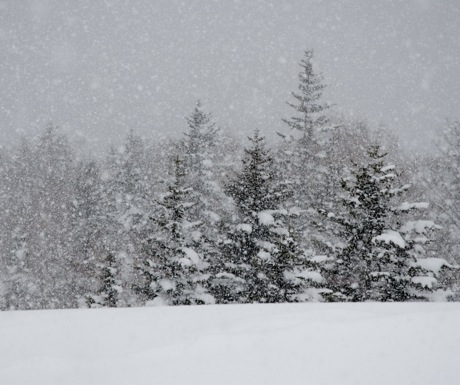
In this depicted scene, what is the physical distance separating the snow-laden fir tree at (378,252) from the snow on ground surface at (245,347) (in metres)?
6.70

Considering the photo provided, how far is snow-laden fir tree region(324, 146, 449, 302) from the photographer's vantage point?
10.9 meters

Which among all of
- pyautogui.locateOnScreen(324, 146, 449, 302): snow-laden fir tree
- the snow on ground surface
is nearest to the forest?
pyautogui.locateOnScreen(324, 146, 449, 302): snow-laden fir tree

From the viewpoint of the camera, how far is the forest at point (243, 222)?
457 inches

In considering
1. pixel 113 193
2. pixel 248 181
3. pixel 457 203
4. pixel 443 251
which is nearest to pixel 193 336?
pixel 248 181

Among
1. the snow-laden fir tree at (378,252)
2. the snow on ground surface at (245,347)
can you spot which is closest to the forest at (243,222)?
the snow-laden fir tree at (378,252)

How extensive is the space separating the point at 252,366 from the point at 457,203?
63.1ft

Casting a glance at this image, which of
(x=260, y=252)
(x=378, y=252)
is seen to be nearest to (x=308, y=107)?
(x=260, y=252)

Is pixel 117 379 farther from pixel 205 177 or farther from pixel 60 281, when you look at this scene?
pixel 60 281

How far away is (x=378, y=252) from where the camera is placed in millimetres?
11250

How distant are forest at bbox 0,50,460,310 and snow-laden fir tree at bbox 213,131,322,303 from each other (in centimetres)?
4

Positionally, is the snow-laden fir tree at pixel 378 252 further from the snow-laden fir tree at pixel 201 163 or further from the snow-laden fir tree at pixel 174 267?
the snow-laden fir tree at pixel 201 163

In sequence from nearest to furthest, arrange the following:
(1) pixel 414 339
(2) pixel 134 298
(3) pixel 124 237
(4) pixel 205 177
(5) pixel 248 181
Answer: (1) pixel 414 339 < (5) pixel 248 181 < (4) pixel 205 177 < (2) pixel 134 298 < (3) pixel 124 237

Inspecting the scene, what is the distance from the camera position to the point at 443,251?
71.7 ft

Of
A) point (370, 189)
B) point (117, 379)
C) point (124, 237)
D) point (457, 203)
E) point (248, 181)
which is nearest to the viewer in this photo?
point (117, 379)
